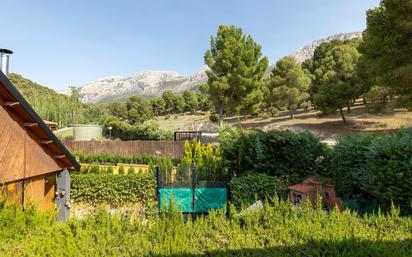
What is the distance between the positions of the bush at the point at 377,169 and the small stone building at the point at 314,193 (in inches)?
11.2

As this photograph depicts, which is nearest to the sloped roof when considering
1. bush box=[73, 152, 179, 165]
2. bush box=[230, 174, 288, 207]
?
bush box=[230, 174, 288, 207]

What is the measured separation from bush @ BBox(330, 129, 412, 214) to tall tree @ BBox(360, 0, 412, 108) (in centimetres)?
680

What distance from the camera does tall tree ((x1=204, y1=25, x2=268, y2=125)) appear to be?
80.4ft

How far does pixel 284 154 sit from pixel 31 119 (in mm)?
7658

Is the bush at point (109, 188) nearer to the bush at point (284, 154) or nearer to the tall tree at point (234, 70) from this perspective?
the bush at point (284, 154)

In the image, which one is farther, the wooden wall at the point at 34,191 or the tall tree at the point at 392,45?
the tall tree at the point at 392,45

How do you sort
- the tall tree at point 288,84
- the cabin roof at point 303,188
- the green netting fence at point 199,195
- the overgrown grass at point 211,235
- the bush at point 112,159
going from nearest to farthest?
the overgrown grass at point 211,235, the cabin roof at point 303,188, the green netting fence at point 199,195, the bush at point 112,159, the tall tree at point 288,84

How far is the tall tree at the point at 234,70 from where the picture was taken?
24.5 metres

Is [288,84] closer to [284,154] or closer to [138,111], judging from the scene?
[284,154]

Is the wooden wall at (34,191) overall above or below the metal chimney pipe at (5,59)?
below

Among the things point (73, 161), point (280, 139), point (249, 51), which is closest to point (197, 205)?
point (280, 139)

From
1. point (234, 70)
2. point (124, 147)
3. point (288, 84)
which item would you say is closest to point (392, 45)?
point (234, 70)

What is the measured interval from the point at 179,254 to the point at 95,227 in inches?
57.0

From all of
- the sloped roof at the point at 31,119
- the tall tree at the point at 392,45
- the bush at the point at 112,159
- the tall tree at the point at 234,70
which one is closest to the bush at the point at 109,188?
the sloped roof at the point at 31,119
